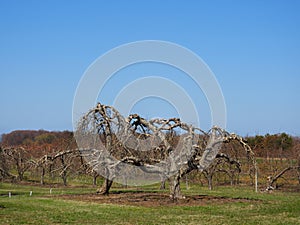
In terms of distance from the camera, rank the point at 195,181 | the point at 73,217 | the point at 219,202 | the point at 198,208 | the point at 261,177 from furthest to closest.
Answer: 1. the point at 195,181
2. the point at 261,177
3. the point at 219,202
4. the point at 198,208
5. the point at 73,217

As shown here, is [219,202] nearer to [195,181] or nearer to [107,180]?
[107,180]

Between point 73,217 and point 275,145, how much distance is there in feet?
119

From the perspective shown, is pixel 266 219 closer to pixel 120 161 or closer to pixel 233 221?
pixel 233 221

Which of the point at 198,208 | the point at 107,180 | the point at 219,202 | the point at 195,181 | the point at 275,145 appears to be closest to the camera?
the point at 198,208

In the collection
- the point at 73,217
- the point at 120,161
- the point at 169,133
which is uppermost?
the point at 169,133

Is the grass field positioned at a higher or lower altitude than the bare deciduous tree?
lower

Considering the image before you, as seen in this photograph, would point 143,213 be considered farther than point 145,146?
No

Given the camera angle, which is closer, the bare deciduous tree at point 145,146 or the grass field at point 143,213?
the grass field at point 143,213

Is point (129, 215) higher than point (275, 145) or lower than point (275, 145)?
lower

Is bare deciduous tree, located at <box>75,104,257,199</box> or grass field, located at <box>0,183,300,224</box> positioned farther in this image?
bare deciduous tree, located at <box>75,104,257,199</box>

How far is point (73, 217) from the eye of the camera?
1516 centimetres

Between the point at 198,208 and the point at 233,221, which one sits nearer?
the point at 233,221

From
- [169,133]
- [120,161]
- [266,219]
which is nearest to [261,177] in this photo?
[169,133]

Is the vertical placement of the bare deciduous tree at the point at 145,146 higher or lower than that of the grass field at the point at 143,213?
higher
